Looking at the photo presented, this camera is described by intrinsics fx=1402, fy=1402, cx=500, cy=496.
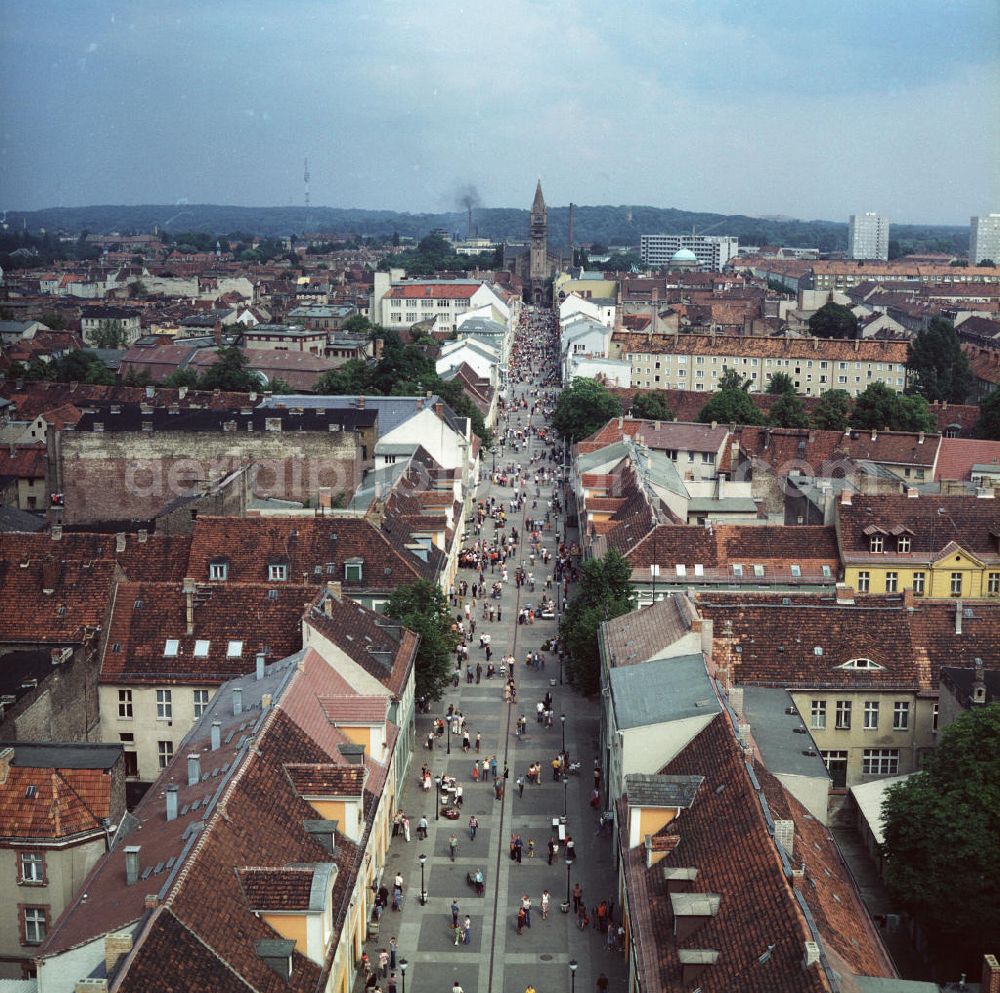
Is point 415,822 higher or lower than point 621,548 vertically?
lower

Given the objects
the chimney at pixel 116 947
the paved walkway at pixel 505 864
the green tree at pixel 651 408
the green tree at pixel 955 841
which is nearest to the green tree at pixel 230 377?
the green tree at pixel 651 408

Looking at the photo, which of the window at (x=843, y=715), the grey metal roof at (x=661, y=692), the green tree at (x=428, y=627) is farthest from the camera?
the green tree at (x=428, y=627)

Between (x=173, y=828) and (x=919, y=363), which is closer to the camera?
(x=173, y=828)

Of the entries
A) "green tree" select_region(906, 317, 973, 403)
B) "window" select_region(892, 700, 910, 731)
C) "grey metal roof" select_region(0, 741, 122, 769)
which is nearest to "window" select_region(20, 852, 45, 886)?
"grey metal roof" select_region(0, 741, 122, 769)

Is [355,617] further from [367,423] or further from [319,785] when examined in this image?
[367,423]

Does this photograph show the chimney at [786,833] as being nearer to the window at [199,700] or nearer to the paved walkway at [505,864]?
the paved walkway at [505,864]

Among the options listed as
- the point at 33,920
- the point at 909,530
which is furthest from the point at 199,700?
the point at 909,530

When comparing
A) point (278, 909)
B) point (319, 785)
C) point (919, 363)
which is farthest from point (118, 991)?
point (919, 363)
